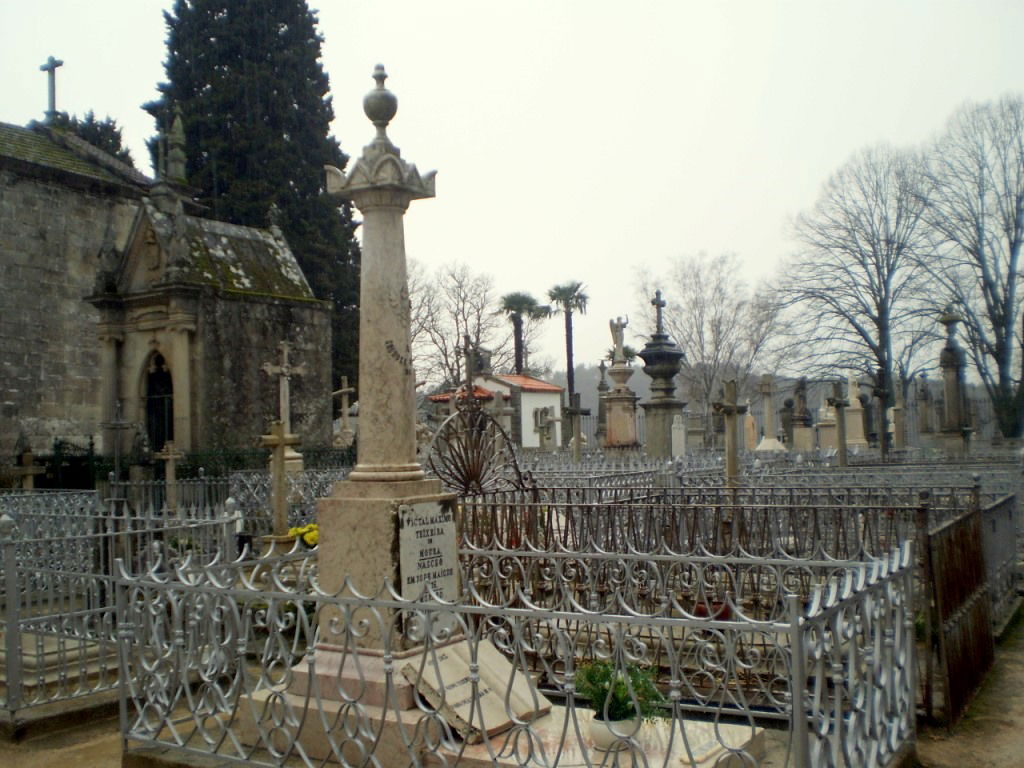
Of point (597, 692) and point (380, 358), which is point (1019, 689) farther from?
point (380, 358)

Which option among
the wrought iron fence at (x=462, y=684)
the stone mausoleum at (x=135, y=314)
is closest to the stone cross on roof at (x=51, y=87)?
the stone mausoleum at (x=135, y=314)

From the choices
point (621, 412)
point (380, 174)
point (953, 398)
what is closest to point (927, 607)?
point (380, 174)

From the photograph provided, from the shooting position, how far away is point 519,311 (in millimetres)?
59312

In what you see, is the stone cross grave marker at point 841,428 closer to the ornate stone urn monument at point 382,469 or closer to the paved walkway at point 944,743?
the paved walkway at point 944,743

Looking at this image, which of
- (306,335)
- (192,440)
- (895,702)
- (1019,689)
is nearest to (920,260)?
(306,335)

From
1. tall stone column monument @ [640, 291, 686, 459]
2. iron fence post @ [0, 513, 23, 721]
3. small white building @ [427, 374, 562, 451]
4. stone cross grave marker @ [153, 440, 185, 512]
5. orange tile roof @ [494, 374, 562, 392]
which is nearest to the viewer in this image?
iron fence post @ [0, 513, 23, 721]

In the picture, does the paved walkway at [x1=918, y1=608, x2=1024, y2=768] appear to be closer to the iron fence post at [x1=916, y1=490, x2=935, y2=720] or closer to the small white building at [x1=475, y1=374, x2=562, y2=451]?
the iron fence post at [x1=916, y1=490, x2=935, y2=720]

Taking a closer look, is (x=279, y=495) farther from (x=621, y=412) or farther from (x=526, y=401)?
(x=526, y=401)

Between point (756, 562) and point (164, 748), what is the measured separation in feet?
12.1

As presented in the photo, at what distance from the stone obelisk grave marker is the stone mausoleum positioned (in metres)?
12.8

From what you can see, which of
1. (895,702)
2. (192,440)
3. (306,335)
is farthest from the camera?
(306,335)

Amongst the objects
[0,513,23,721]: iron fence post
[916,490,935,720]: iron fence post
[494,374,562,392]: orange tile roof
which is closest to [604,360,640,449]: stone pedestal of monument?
Answer: [916,490,935,720]: iron fence post

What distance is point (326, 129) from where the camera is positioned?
31.5 m

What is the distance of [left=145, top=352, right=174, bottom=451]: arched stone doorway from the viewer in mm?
18344
